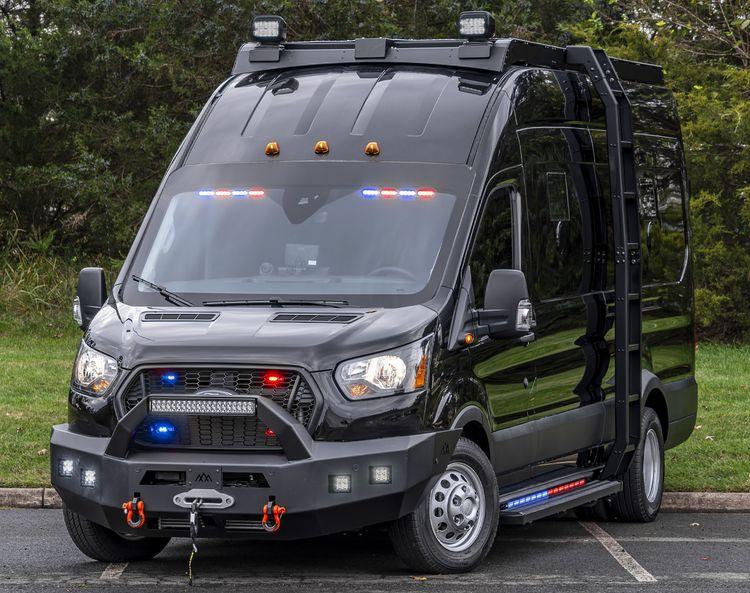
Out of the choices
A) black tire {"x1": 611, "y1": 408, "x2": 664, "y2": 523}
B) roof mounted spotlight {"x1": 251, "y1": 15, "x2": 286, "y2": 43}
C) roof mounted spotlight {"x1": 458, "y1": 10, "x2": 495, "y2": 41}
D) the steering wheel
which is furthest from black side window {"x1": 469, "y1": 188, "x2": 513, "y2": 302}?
black tire {"x1": 611, "y1": 408, "x2": 664, "y2": 523}

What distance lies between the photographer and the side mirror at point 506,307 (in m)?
7.43

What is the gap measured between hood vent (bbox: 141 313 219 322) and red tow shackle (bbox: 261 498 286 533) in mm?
1016

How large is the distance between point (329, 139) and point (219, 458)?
2.11 metres

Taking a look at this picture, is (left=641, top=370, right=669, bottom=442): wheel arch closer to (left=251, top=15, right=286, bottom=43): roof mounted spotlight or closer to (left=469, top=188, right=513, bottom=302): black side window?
(left=469, top=188, right=513, bottom=302): black side window

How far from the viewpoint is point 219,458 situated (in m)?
6.89

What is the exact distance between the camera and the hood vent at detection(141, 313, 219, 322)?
7.31 m

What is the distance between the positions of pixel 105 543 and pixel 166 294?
4.55ft

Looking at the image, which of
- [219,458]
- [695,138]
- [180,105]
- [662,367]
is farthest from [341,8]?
[219,458]

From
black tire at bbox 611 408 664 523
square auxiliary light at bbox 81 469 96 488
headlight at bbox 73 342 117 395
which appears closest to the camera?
square auxiliary light at bbox 81 469 96 488

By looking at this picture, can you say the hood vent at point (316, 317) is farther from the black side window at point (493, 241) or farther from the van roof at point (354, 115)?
the van roof at point (354, 115)

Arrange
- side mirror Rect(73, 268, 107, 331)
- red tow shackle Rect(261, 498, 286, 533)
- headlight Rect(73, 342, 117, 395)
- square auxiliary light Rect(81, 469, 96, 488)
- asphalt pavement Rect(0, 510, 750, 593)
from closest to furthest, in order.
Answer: red tow shackle Rect(261, 498, 286, 533)
square auxiliary light Rect(81, 469, 96, 488)
headlight Rect(73, 342, 117, 395)
asphalt pavement Rect(0, 510, 750, 593)
side mirror Rect(73, 268, 107, 331)

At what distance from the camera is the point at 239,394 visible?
22.6 feet

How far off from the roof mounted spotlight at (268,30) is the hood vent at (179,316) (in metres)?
2.35

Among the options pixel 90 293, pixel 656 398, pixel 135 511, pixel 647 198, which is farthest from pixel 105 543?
pixel 647 198
